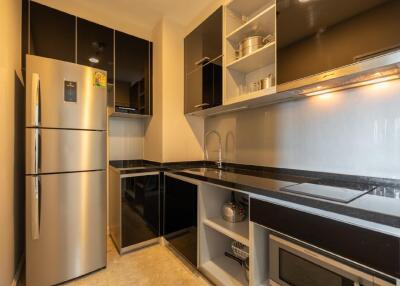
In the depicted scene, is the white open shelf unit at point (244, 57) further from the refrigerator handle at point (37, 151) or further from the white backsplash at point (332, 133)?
the refrigerator handle at point (37, 151)

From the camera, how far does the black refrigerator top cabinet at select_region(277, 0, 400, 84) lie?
925 millimetres

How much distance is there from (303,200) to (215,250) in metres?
1.13

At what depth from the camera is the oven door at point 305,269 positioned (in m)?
0.84

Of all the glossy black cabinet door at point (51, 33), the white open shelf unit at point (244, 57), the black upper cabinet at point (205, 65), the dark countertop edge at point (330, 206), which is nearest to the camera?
the dark countertop edge at point (330, 206)

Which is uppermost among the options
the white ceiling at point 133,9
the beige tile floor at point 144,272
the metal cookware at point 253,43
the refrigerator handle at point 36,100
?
the white ceiling at point 133,9

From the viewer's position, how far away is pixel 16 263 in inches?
62.0

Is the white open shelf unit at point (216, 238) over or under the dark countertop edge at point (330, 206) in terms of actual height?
under

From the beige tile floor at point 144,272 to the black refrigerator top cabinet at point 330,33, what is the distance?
1736mm

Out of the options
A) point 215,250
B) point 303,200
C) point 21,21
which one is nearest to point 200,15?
point 21,21

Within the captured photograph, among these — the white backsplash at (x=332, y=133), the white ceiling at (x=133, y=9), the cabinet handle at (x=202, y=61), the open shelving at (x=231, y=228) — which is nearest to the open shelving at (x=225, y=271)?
the open shelving at (x=231, y=228)

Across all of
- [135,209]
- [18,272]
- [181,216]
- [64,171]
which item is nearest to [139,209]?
[135,209]

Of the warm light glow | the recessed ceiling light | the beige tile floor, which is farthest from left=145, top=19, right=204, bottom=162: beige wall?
the warm light glow

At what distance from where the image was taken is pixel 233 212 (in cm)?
166

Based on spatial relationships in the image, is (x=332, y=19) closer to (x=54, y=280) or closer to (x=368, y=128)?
(x=368, y=128)
